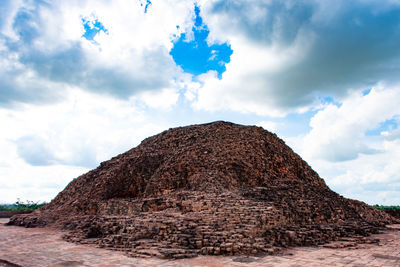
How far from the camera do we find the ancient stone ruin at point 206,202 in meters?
11.8

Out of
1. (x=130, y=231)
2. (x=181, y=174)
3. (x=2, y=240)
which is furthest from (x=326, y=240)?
(x=2, y=240)

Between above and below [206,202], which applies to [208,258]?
below

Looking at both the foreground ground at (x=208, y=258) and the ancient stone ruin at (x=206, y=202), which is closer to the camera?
the foreground ground at (x=208, y=258)

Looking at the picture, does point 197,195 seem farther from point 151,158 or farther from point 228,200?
point 151,158

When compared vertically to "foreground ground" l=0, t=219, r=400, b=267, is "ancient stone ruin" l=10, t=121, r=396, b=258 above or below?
above

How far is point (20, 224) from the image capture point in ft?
74.2

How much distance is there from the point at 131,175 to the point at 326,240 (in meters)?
15.9

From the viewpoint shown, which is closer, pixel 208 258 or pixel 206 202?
pixel 208 258

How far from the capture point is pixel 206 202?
A: 1461 cm

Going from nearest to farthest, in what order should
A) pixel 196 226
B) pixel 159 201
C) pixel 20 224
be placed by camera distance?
pixel 196 226
pixel 159 201
pixel 20 224

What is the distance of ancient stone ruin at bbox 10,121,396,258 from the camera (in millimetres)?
11828

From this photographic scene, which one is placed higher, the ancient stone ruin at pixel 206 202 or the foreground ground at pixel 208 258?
the ancient stone ruin at pixel 206 202

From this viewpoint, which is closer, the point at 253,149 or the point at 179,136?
the point at 253,149

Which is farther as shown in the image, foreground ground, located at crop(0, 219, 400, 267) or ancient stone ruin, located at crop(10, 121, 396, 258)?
ancient stone ruin, located at crop(10, 121, 396, 258)
